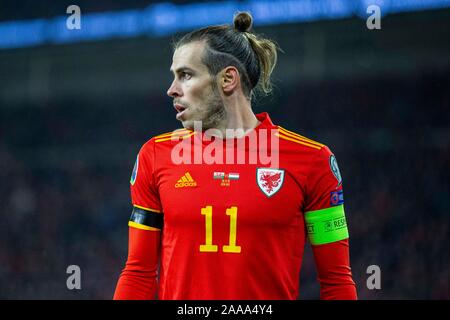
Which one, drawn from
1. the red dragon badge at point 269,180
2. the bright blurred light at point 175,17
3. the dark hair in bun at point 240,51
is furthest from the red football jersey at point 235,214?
the bright blurred light at point 175,17

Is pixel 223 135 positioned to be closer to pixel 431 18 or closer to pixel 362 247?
pixel 362 247

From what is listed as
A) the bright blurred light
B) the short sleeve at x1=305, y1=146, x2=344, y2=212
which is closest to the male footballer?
the short sleeve at x1=305, y1=146, x2=344, y2=212

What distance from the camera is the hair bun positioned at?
273 cm

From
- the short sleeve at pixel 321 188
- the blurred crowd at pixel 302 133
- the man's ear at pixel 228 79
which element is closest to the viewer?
the short sleeve at pixel 321 188

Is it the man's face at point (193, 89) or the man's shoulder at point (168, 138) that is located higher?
the man's face at point (193, 89)

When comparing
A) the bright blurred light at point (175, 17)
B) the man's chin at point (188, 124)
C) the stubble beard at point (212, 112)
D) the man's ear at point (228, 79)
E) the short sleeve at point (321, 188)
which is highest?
the bright blurred light at point (175, 17)

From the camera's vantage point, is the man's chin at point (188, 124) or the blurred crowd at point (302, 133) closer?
the man's chin at point (188, 124)

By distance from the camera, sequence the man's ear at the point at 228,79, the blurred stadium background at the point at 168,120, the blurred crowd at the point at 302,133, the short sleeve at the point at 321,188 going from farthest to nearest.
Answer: the blurred stadium background at the point at 168,120, the blurred crowd at the point at 302,133, the man's ear at the point at 228,79, the short sleeve at the point at 321,188

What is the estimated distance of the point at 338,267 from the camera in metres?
2.52

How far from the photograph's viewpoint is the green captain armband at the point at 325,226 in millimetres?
2533

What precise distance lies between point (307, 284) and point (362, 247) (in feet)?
3.10

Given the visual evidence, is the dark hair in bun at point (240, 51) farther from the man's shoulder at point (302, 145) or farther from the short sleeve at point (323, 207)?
the short sleeve at point (323, 207)

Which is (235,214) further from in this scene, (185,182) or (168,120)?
(168,120)

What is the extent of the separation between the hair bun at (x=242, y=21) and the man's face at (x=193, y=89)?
0.20 m
